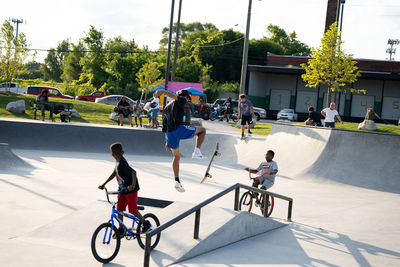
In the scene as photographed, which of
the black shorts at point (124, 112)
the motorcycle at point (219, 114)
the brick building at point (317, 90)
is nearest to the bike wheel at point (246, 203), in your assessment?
the black shorts at point (124, 112)

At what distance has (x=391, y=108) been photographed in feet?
143

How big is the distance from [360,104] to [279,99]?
8.38 m

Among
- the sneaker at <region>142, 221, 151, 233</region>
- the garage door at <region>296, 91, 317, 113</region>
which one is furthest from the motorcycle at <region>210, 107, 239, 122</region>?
the sneaker at <region>142, 221, 151, 233</region>

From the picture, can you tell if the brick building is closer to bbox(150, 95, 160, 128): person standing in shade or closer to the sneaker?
bbox(150, 95, 160, 128): person standing in shade

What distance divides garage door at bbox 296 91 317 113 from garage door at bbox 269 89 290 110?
3.85 ft

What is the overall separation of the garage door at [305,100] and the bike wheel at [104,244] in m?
42.3

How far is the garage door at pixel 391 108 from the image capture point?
4322cm

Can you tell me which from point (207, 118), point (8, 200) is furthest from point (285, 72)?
point (8, 200)

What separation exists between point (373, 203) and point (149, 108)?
12.2m

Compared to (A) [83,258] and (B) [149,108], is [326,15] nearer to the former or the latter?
(B) [149,108]

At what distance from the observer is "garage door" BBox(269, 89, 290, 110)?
47.4 meters

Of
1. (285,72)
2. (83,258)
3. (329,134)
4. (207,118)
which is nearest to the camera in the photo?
(83,258)

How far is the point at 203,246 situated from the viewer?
6.58m

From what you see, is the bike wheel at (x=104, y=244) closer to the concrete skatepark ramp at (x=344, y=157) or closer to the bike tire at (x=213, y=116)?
the concrete skatepark ramp at (x=344, y=157)
